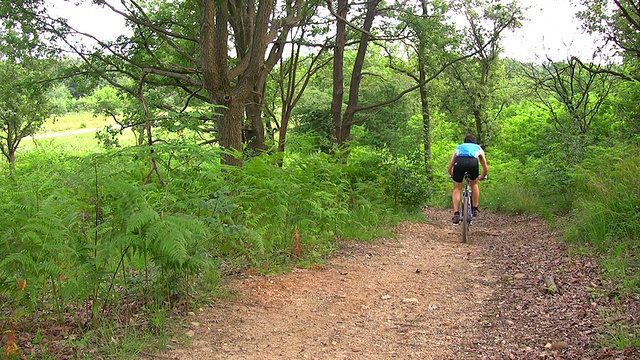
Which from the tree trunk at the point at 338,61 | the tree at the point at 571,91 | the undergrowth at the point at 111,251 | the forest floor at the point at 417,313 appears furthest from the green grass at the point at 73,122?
the forest floor at the point at 417,313

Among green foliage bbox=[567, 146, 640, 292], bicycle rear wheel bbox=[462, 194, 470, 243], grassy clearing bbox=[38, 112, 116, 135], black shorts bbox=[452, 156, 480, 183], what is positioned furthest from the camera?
grassy clearing bbox=[38, 112, 116, 135]

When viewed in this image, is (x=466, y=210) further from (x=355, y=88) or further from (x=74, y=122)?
(x=74, y=122)

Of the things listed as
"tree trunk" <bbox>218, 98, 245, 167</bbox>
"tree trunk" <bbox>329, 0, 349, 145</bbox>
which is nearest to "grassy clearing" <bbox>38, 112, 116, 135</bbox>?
"tree trunk" <bbox>329, 0, 349, 145</bbox>

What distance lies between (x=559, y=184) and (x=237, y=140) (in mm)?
6602

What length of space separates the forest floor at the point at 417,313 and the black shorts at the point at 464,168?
258 centimetres

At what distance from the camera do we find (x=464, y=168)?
966 centimetres

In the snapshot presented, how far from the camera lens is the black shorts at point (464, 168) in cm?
962

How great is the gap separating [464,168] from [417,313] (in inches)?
201

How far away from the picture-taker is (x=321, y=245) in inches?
287

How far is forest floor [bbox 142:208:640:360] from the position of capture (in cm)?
405

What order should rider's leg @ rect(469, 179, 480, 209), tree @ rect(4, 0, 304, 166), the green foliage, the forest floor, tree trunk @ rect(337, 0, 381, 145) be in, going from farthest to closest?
1. tree trunk @ rect(337, 0, 381, 145)
2. rider's leg @ rect(469, 179, 480, 209)
3. tree @ rect(4, 0, 304, 166)
4. the green foliage
5. the forest floor

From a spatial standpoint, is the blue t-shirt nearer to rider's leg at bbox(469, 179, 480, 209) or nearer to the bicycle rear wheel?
rider's leg at bbox(469, 179, 480, 209)

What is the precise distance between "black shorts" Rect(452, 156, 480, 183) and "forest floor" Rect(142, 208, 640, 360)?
2.58 m

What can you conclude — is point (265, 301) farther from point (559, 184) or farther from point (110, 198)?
point (559, 184)
